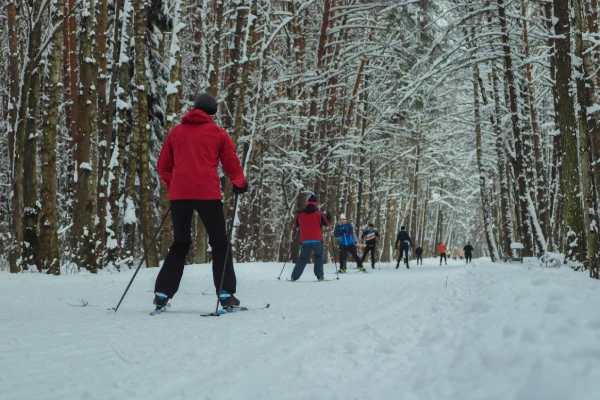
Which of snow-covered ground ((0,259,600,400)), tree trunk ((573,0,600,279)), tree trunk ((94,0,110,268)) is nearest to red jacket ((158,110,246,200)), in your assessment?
snow-covered ground ((0,259,600,400))

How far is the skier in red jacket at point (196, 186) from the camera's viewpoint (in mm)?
4984

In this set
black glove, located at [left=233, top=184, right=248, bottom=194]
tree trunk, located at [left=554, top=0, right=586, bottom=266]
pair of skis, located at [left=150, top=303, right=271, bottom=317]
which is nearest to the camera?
pair of skis, located at [left=150, top=303, right=271, bottom=317]

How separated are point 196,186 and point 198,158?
10.6 inches

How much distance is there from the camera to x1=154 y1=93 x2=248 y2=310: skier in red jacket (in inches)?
196

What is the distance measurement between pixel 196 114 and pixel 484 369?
3.69 metres

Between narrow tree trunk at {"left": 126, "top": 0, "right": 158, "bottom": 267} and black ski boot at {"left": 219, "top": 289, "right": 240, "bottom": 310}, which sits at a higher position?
narrow tree trunk at {"left": 126, "top": 0, "right": 158, "bottom": 267}

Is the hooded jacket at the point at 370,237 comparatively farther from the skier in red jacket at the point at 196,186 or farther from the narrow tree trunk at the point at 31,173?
the skier in red jacket at the point at 196,186

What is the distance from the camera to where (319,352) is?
3.14m

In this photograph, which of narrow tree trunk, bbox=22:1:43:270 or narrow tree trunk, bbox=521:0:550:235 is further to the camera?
narrow tree trunk, bbox=521:0:550:235

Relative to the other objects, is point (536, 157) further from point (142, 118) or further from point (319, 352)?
point (319, 352)

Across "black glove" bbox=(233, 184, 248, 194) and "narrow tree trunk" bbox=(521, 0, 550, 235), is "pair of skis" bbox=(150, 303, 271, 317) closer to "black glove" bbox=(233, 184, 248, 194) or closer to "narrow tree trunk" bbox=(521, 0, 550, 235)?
"black glove" bbox=(233, 184, 248, 194)

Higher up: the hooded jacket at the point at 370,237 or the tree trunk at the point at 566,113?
the tree trunk at the point at 566,113

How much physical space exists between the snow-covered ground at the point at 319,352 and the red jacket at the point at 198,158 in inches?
45.9

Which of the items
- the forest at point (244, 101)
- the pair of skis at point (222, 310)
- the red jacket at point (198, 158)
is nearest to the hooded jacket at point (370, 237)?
the forest at point (244, 101)
